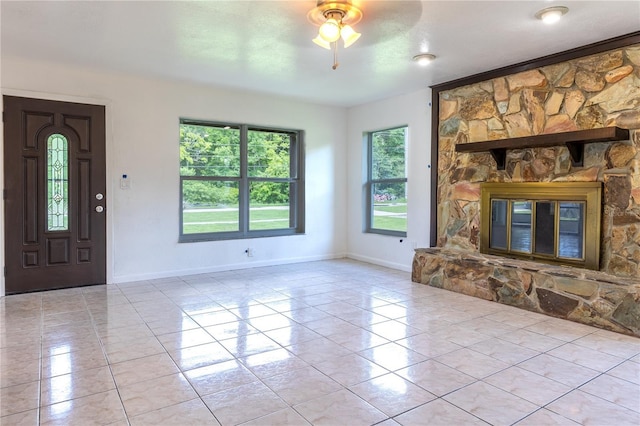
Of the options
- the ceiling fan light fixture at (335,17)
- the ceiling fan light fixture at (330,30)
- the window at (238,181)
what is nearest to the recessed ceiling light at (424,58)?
the ceiling fan light fixture at (335,17)

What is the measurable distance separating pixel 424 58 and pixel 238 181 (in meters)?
2.98

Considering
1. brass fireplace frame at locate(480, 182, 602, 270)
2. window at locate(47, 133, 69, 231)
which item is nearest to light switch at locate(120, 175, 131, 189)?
window at locate(47, 133, 69, 231)

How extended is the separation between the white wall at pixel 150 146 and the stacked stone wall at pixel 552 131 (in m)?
2.42

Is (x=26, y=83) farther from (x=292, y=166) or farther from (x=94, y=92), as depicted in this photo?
(x=292, y=166)

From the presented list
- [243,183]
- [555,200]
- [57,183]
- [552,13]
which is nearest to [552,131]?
[555,200]

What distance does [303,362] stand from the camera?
2643 mm

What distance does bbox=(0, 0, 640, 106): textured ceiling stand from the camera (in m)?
3.02

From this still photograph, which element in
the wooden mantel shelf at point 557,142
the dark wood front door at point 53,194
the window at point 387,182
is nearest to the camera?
the wooden mantel shelf at point 557,142

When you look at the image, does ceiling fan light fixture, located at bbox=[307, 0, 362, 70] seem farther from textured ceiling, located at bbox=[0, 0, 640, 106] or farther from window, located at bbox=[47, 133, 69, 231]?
window, located at bbox=[47, 133, 69, 231]

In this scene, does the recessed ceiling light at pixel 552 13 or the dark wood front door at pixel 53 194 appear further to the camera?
the dark wood front door at pixel 53 194

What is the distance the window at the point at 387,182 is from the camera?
19.3 ft

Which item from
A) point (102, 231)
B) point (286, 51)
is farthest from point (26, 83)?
point (286, 51)

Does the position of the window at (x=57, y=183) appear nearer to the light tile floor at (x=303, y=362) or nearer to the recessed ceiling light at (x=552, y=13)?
the light tile floor at (x=303, y=362)

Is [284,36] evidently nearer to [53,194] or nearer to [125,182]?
[125,182]
